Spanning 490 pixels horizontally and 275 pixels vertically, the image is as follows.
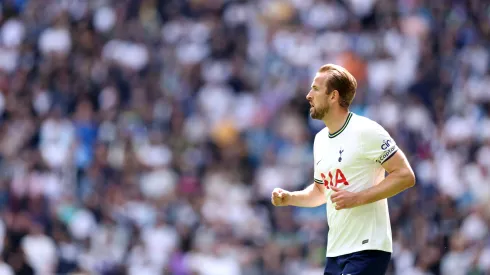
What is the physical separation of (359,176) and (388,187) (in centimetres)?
33

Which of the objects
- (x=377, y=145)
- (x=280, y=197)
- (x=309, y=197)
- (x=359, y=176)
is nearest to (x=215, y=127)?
(x=309, y=197)

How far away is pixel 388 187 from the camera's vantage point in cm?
657

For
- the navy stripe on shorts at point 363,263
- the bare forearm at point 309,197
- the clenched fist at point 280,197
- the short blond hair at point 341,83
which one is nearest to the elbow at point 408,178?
the navy stripe on shorts at point 363,263

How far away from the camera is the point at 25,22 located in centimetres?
1959

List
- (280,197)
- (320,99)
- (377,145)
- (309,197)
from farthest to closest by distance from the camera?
(309,197), (280,197), (320,99), (377,145)

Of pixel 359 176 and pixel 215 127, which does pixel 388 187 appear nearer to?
pixel 359 176

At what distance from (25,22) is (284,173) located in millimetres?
6843

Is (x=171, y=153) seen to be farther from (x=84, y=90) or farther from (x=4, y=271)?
(x=4, y=271)

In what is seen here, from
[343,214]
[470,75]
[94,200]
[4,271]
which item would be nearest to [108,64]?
[94,200]

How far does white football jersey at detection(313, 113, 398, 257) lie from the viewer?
678 cm

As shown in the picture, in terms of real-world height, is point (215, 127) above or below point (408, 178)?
above

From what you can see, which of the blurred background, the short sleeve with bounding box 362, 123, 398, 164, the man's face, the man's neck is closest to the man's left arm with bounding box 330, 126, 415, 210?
the short sleeve with bounding box 362, 123, 398, 164

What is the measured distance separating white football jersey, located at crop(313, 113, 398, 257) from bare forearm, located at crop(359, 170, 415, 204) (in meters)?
0.17

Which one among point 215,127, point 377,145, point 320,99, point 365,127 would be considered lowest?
point 377,145
